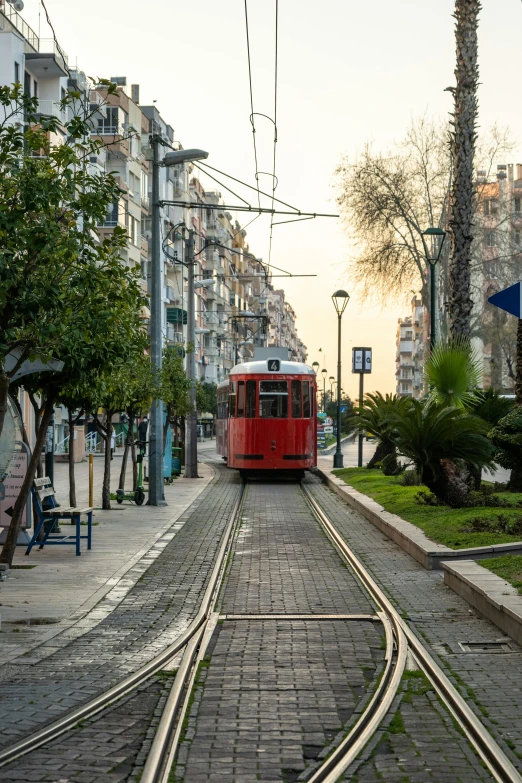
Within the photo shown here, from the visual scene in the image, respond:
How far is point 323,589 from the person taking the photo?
13016 millimetres

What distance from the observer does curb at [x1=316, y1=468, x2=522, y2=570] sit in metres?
14.3

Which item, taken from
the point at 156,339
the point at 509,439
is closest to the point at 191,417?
the point at 156,339

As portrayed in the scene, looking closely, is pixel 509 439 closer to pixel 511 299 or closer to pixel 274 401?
pixel 511 299

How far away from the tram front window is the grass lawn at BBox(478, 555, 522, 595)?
2022 centimetres

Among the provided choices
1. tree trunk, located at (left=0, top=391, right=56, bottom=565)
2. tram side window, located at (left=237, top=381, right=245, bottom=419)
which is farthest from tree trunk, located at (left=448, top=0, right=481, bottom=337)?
tree trunk, located at (left=0, top=391, right=56, bottom=565)

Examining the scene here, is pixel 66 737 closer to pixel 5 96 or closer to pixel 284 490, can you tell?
pixel 5 96

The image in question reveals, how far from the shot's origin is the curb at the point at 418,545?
14266 mm

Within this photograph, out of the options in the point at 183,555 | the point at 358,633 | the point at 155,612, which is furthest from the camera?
the point at 183,555

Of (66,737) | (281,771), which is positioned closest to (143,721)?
(66,737)

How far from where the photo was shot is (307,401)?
34.1m

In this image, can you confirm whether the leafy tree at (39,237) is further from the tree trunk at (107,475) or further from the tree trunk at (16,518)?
the tree trunk at (107,475)

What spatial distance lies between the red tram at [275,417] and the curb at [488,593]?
20155 mm

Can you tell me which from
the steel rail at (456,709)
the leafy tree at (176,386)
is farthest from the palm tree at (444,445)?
the leafy tree at (176,386)

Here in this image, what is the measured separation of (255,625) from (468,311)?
51.8 ft
